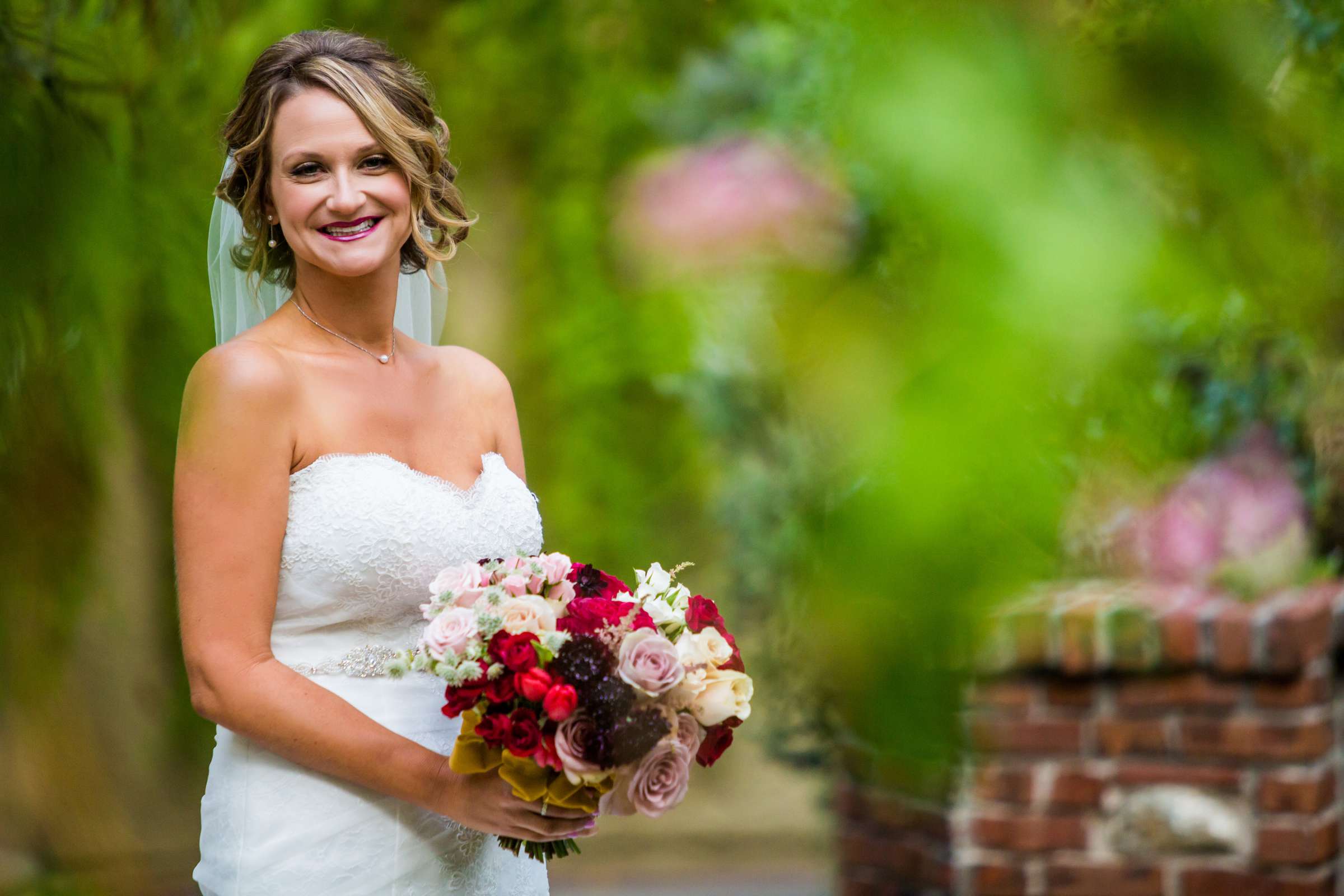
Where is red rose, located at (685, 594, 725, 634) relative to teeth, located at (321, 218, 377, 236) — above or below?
below

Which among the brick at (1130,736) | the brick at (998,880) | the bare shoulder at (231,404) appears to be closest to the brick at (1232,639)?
the brick at (1130,736)

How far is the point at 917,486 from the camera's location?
0.46m

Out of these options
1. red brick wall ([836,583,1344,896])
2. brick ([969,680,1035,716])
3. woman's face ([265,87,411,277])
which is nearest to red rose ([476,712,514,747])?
woman's face ([265,87,411,277])

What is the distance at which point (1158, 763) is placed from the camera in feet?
6.79

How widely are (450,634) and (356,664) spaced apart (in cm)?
22

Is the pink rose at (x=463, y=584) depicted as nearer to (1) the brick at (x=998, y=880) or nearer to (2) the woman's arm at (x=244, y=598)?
(2) the woman's arm at (x=244, y=598)

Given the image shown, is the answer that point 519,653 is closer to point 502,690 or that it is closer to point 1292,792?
point 502,690

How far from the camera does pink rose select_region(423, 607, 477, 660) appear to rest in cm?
100

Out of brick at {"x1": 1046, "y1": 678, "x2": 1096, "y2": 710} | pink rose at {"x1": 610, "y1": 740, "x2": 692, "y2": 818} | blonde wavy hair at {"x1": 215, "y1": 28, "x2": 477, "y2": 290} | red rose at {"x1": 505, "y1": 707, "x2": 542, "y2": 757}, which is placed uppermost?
blonde wavy hair at {"x1": 215, "y1": 28, "x2": 477, "y2": 290}

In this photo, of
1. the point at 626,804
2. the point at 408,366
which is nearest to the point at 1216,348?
the point at 626,804

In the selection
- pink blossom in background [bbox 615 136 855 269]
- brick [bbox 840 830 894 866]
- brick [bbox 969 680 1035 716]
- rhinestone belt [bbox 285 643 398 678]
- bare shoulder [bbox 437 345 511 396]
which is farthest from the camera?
brick [bbox 969 680 1035 716]

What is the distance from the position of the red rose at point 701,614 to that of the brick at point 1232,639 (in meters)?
1.21

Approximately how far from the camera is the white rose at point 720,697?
3.39 ft

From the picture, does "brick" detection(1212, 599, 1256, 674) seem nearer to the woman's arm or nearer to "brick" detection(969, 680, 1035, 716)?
"brick" detection(969, 680, 1035, 716)
